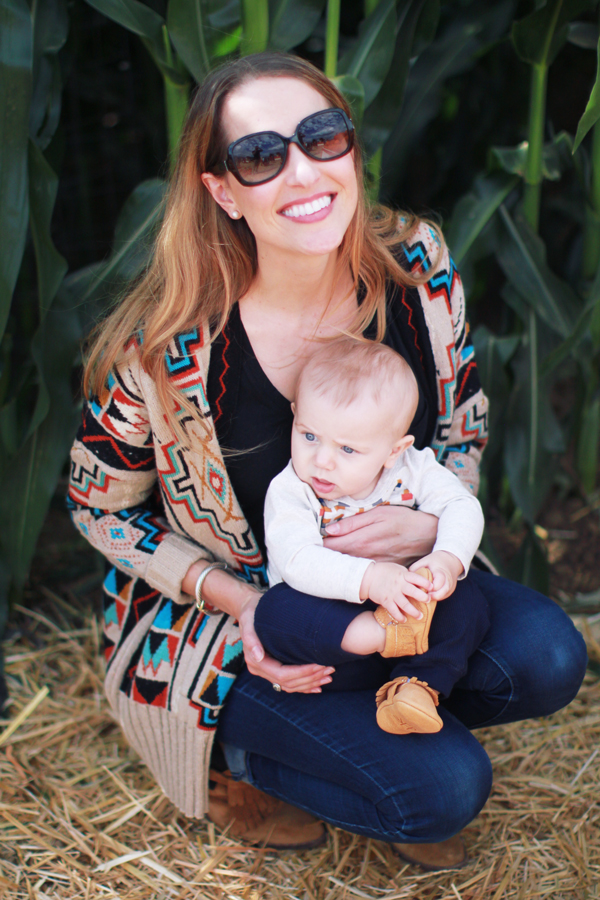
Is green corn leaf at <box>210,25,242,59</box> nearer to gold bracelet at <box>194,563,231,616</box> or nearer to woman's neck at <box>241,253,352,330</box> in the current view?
woman's neck at <box>241,253,352,330</box>

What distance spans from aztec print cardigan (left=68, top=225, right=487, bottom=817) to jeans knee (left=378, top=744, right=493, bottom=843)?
1.18 feet

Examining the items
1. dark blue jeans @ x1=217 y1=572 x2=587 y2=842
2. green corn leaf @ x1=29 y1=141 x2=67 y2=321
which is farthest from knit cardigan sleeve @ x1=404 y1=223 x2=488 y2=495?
green corn leaf @ x1=29 y1=141 x2=67 y2=321

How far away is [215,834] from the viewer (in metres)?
1.56

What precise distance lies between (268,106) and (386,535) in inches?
28.2

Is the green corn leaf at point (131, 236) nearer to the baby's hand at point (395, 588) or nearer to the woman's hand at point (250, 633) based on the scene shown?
the woman's hand at point (250, 633)

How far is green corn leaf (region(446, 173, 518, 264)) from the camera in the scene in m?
1.94

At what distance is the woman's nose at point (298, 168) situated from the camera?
124cm

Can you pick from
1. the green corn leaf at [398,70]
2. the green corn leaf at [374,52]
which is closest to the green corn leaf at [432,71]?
the green corn leaf at [398,70]

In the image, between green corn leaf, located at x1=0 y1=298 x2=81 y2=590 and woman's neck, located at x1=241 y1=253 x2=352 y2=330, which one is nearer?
woman's neck, located at x1=241 y1=253 x2=352 y2=330

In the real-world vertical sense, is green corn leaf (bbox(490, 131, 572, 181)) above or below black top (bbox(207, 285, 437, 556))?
above

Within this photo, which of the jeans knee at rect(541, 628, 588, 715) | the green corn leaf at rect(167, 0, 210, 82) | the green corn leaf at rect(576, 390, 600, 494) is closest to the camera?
the jeans knee at rect(541, 628, 588, 715)

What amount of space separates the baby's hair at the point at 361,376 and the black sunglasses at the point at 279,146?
306 mm

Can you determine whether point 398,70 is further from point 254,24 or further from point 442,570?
point 442,570

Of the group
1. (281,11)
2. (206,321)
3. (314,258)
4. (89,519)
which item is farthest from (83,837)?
(281,11)
